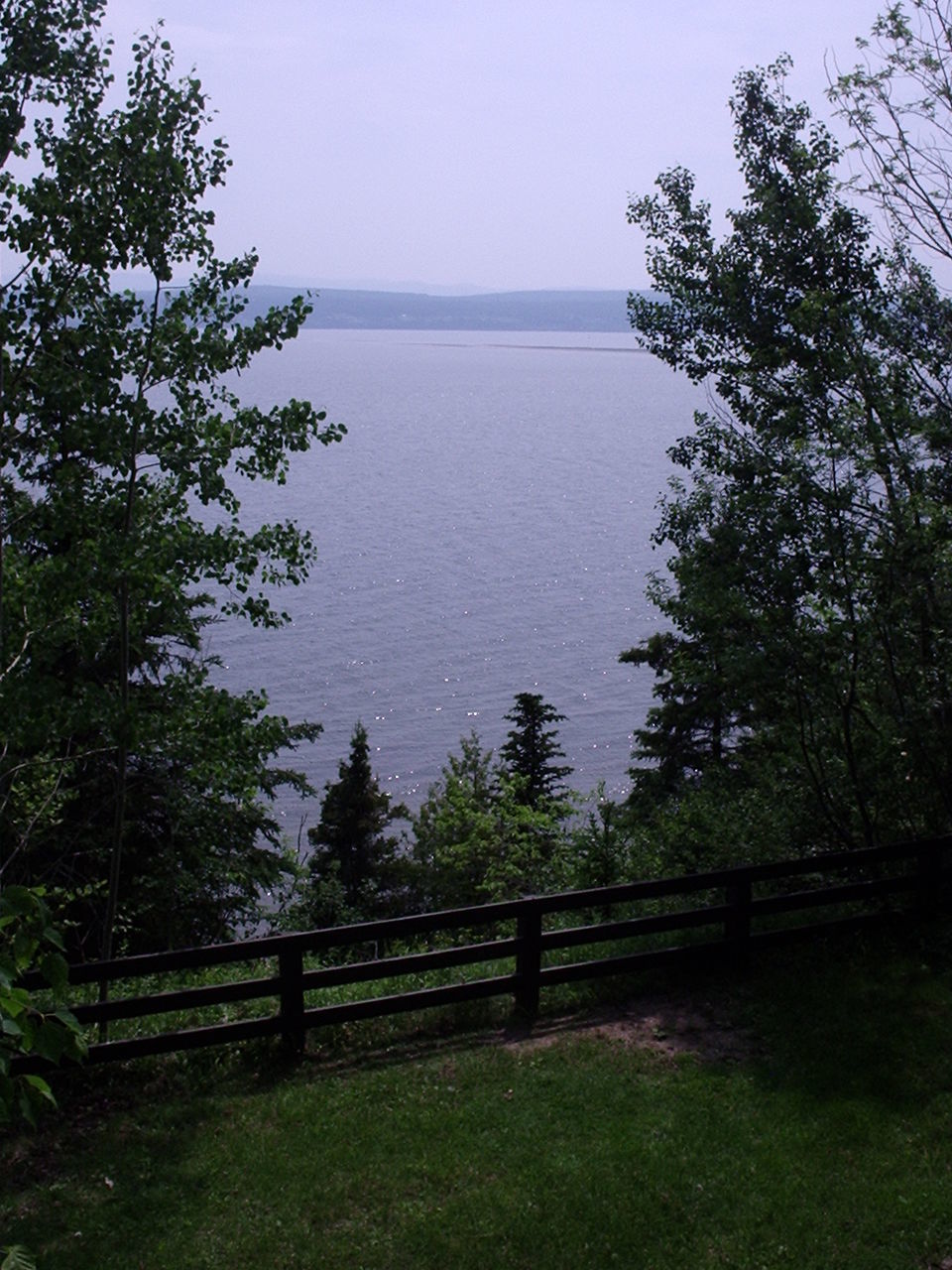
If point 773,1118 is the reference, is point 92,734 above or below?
above

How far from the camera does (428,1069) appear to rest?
341 inches

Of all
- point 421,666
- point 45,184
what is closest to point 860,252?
point 45,184

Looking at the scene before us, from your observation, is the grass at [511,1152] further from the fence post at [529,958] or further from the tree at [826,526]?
the tree at [826,526]

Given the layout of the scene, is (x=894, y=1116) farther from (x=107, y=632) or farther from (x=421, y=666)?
(x=421, y=666)

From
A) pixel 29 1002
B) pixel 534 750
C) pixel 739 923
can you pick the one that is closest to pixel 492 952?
pixel 739 923

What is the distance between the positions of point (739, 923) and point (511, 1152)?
3.66 metres

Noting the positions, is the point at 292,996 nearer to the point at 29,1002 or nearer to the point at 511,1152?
the point at 511,1152

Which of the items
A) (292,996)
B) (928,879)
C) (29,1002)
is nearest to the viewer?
(29,1002)

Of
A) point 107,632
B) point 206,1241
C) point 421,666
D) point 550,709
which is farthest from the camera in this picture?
point 421,666

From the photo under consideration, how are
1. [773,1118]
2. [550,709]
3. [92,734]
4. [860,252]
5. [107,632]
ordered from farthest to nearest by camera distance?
[550,709] < [860,252] < [92,734] < [107,632] < [773,1118]

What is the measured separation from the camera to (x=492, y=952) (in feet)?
31.0

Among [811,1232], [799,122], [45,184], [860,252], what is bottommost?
[811,1232]

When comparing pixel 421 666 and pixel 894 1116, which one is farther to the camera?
pixel 421 666

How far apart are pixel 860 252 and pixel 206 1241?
13731 mm
